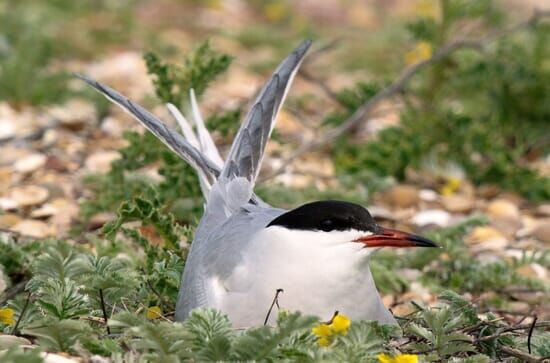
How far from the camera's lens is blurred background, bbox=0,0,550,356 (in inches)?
178

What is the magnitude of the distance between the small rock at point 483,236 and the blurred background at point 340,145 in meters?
0.01

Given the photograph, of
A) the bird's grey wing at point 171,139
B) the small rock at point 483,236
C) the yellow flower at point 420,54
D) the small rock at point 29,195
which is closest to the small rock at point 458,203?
the small rock at point 483,236

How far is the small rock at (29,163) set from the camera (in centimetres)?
558

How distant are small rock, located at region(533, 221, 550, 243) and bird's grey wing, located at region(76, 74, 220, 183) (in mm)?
1819

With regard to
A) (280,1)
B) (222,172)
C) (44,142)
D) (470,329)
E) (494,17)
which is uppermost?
(280,1)

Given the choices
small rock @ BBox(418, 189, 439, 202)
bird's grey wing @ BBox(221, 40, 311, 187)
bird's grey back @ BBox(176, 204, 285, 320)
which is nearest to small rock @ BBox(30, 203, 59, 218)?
bird's grey wing @ BBox(221, 40, 311, 187)

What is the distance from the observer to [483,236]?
5250mm

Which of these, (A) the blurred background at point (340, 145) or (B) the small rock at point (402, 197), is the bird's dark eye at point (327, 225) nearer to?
(A) the blurred background at point (340, 145)

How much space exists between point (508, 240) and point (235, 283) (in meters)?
2.35

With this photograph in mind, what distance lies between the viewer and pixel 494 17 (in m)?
6.67

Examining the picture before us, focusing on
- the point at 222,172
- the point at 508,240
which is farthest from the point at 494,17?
the point at 222,172

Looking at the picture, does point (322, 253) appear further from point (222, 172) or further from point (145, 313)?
point (222, 172)

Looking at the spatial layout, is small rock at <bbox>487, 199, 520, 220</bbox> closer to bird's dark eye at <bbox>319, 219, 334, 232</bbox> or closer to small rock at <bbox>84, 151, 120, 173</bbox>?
small rock at <bbox>84, 151, 120, 173</bbox>

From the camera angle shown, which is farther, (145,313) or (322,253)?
(145,313)
